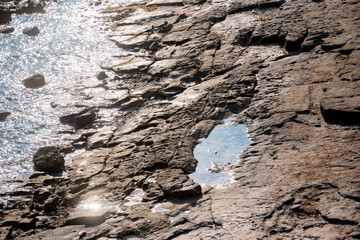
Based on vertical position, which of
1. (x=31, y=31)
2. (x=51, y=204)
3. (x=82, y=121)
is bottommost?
(x=51, y=204)

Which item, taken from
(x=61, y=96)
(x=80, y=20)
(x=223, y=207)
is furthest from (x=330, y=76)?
(x=80, y=20)

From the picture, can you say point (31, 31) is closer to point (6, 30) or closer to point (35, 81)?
point (6, 30)

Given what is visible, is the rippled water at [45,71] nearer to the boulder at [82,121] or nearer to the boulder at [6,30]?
the boulder at [6,30]

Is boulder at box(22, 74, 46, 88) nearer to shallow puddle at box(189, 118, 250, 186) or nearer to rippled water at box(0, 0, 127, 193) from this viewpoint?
rippled water at box(0, 0, 127, 193)

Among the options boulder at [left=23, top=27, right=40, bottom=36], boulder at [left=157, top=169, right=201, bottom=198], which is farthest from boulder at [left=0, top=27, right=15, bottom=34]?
boulder at [left=157, top=169, right=201, bottom=198]

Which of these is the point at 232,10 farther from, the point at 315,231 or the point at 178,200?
the point at 315,231

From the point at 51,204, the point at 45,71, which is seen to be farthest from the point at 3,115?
the point at 51,204
